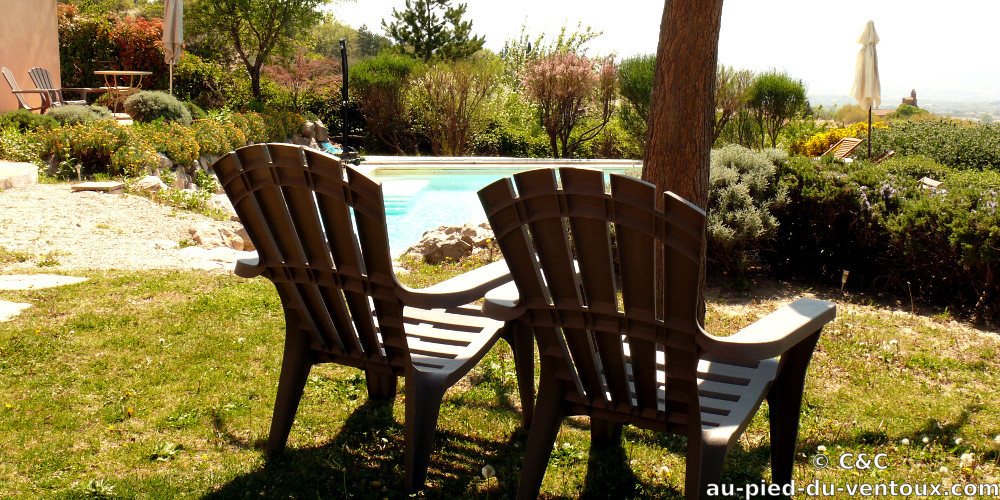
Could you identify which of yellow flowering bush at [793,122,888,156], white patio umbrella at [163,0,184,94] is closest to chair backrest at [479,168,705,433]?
white patio umbrella at [163,0,184,94]

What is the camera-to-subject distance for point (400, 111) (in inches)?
736

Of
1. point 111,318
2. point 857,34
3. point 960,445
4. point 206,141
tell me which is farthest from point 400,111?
point 960,445

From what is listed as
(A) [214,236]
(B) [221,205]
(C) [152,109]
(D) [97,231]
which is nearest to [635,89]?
(C) [152,109]

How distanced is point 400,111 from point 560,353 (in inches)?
680

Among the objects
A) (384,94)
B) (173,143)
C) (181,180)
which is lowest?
(181,180)

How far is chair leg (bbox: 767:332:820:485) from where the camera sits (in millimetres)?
2201

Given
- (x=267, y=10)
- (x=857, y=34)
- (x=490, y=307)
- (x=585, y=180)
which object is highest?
(x=267, y=10)

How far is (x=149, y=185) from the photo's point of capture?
8.23 meters

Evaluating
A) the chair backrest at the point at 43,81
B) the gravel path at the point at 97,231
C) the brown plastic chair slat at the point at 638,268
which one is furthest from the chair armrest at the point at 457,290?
the chair backrest at the point at 43,81

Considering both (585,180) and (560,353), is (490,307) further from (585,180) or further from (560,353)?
(585,180)

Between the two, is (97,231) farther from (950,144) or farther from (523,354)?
(950,144)

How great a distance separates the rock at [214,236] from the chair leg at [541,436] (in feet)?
16.6

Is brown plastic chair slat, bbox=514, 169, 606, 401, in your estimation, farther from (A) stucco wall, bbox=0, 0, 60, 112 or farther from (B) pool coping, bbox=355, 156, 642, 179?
(A) stucco wall, bbox=0, 0, 60, 112

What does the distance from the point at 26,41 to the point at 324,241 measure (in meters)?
15.3
